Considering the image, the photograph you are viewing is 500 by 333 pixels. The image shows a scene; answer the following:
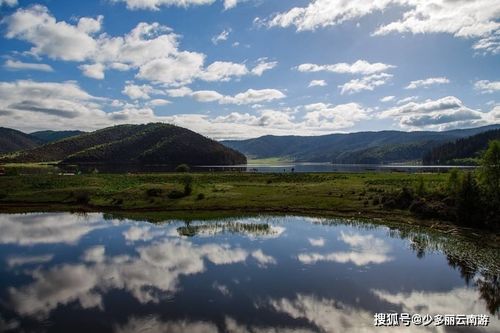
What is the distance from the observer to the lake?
21.8 meters

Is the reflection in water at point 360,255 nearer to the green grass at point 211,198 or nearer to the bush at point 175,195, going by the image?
the green grass at point 211,198

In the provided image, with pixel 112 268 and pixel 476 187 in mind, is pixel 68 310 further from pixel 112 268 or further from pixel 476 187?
pixel 476 187

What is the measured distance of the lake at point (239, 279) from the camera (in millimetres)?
21812

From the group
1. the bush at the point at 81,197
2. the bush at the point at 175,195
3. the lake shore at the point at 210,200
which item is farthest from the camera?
the bush at the point at 81,197

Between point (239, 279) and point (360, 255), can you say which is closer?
point (239, 279)

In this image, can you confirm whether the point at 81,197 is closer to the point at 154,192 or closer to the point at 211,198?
the point at 154,192

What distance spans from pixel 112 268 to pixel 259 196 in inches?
1828

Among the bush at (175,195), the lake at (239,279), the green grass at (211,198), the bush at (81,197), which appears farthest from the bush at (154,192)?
the lake at (239,279)

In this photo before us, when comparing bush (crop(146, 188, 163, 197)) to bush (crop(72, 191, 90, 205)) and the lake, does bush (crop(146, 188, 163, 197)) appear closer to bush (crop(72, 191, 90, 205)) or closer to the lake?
bush (crop(72, 191, 90, 205))

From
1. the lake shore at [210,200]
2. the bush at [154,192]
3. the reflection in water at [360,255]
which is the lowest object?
the reflection in water at [360,255]

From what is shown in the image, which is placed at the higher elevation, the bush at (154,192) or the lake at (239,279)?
the bush at (154,192)

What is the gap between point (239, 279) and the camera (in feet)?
96.2

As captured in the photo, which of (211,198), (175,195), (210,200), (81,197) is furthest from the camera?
(81,197)

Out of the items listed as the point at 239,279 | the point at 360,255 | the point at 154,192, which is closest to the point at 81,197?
the point at 154,192
